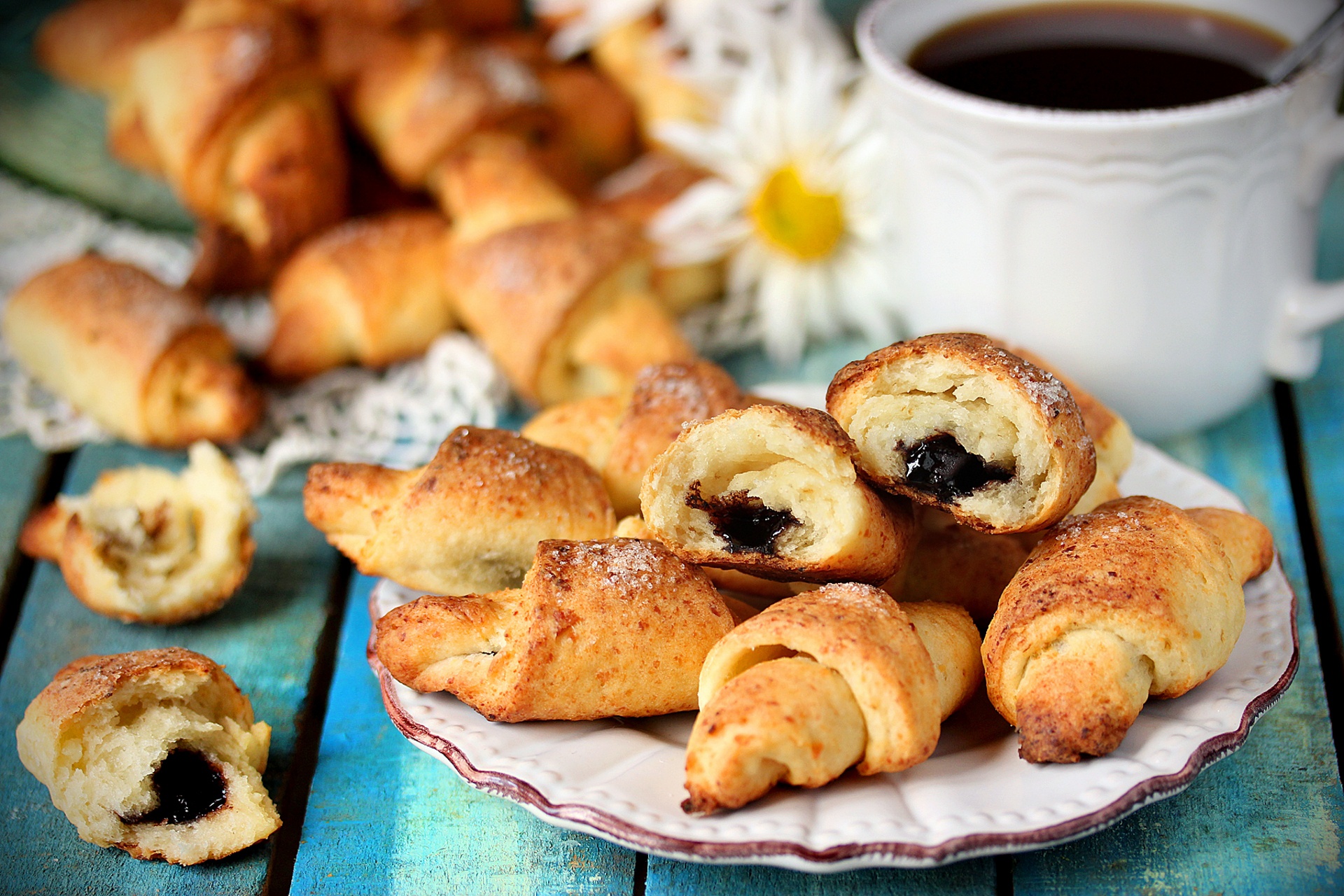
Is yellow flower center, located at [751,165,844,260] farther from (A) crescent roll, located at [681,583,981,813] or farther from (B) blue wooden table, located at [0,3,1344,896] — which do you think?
(A) crescent roll, located at [681,583,981,813]

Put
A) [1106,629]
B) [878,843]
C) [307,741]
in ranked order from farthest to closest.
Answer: [307,741] → [1106,629] → [878,843]

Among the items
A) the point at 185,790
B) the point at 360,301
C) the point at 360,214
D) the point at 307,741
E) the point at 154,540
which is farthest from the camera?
the point at 360,214

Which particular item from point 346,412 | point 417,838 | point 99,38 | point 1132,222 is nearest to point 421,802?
point 417,838

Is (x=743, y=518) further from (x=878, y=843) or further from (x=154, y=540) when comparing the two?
(x=154, y=540)

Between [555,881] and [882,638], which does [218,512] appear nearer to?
[555,881]

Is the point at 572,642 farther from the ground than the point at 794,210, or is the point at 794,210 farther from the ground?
the point at 572,642

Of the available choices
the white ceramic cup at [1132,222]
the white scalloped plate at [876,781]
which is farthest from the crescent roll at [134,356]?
the white ceramic cup at [1132,222]
